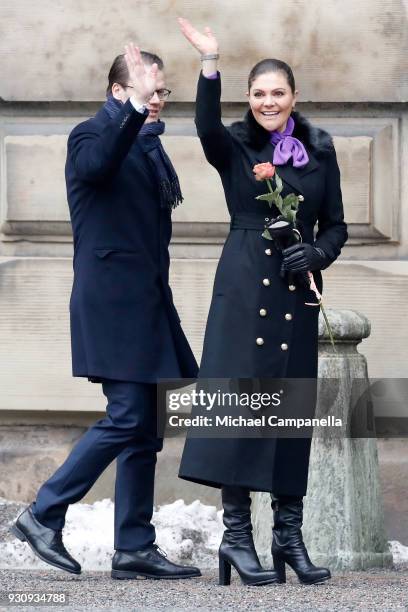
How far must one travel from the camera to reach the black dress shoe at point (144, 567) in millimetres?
5441

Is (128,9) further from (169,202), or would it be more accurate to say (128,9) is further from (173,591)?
(173,591)

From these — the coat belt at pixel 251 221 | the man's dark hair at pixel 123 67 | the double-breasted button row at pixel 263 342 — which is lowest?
the double-breasted button row at pixel 263 342

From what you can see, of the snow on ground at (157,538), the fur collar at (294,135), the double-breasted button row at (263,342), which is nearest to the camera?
the double-breasted button row at (263,342)

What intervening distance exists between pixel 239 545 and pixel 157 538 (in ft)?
4.13

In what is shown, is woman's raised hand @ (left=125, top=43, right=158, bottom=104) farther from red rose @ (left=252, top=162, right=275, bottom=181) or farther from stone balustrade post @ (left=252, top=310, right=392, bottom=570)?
stone balustrade post @ (left=252, top=310, right=392, bottom=570)

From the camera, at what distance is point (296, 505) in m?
5.32

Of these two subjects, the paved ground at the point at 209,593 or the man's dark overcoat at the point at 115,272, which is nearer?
the paved ground at the point at 209,593

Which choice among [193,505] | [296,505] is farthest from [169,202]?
[193,505]

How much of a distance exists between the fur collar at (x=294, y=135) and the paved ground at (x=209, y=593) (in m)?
1.42

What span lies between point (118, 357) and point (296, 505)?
767 mm

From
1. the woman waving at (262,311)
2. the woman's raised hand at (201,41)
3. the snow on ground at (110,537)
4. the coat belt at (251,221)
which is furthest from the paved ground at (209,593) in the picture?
the woman's raised hand at (201,41)

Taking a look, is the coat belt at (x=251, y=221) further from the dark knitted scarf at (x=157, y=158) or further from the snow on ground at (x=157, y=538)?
the snow on ground at (x=157, y=538)

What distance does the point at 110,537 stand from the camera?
6.41m

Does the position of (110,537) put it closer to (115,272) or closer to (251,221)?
(115,272)
